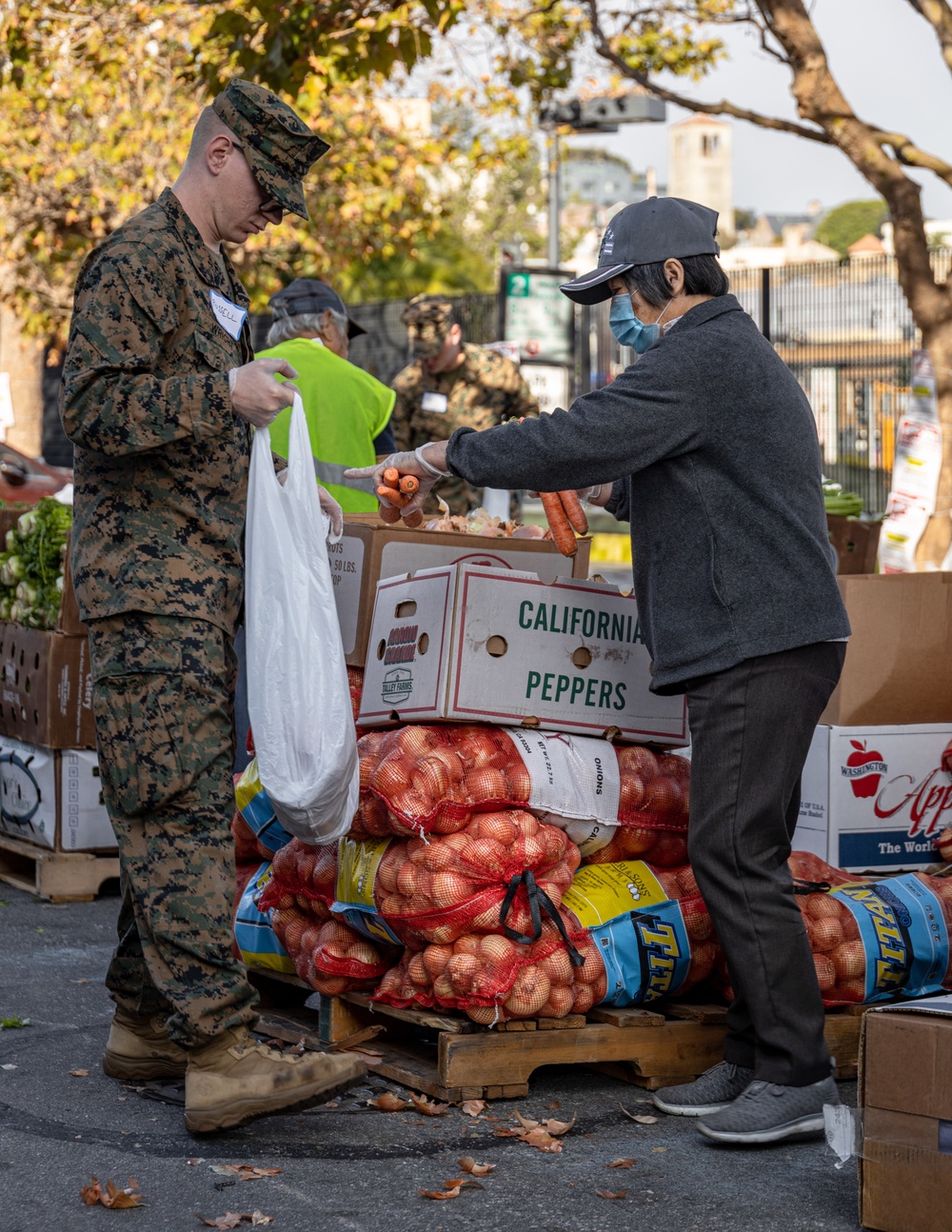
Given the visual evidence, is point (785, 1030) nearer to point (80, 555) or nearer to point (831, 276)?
point (80, 555)

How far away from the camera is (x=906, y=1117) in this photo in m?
2.97

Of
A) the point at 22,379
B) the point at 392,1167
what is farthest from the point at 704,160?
the point at 392,1167

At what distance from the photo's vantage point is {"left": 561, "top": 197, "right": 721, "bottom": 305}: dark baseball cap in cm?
371

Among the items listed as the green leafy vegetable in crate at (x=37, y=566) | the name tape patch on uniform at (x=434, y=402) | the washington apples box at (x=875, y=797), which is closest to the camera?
the washington apples box at (x=875, y=797)

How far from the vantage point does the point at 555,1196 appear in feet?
10.6

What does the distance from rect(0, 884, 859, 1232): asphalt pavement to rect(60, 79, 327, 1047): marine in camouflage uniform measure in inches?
12.0

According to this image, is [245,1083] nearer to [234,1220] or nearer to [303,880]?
[234,1220]

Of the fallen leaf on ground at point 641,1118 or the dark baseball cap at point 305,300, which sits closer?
the fallen leaf on ground at point 641,1118

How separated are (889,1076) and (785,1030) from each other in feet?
1.87

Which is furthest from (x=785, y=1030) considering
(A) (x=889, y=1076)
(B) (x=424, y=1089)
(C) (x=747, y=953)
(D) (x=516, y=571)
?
(D) (x=516, y=571)

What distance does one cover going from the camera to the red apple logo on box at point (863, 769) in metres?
4.85

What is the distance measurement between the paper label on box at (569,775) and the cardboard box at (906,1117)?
3.69ft

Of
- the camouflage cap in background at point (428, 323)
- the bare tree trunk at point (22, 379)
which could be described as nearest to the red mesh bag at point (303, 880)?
the camouflage cap in background at point (428, 323)

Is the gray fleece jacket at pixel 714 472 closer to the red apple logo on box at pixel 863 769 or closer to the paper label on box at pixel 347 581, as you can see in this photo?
the paper label on box at pixel 347 581
